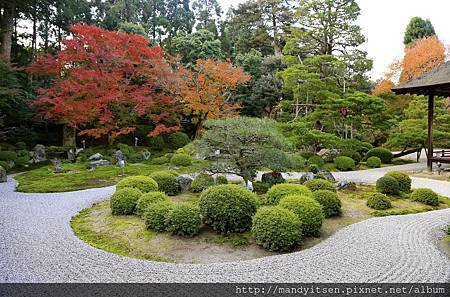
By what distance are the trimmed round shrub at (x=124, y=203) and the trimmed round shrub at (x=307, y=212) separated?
3.22 meters

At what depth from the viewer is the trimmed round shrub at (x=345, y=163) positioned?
14438 mm

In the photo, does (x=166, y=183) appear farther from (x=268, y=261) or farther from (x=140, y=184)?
(x=268, y=261)

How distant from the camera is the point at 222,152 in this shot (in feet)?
28.8

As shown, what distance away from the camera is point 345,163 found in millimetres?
14438

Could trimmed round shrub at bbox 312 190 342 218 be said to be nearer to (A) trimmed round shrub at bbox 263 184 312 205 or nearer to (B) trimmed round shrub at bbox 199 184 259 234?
(A) trimmed round shrub at bbox 263 184 312 205

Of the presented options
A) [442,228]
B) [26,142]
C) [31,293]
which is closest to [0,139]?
[26,142]

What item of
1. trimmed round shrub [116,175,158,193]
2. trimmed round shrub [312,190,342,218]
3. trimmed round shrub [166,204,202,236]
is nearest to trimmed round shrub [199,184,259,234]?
trimmed round shrub [166,204,202,236]

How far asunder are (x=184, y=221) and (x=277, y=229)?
1600mm

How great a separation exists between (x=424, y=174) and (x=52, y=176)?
14090 millimetres

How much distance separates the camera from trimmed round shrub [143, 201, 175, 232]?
232 inches

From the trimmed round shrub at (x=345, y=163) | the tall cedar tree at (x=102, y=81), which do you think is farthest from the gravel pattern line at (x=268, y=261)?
the tall cedar tree at (x=102, y=81)

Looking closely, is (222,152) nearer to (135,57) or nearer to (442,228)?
(442,228)

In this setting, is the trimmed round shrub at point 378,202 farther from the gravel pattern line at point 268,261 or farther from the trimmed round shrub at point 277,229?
the trimmed round shrub at point 277,229

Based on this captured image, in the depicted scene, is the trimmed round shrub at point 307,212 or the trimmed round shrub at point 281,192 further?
the trimmed round shrub at point 281,192
